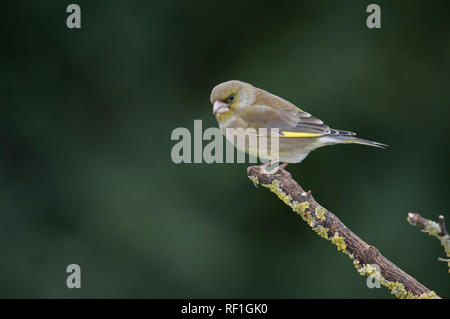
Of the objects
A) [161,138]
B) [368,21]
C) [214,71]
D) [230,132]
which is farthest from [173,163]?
[368,21]

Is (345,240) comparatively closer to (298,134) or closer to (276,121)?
(298,134)

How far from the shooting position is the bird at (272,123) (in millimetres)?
4304

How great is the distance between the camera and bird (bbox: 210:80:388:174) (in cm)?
430

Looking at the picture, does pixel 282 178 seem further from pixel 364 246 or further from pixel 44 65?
pixel 44 65

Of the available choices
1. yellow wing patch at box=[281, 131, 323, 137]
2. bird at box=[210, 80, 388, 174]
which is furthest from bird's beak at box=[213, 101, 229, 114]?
yellow wing patch at box=[281, 131, 323, 137]

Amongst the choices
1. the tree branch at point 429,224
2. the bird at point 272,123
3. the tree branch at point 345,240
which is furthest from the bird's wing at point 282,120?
the tree branch at point 429,224

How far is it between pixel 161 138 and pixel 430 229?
4.15 meters

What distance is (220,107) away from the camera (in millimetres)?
4426

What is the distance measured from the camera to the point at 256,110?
4.43 meters

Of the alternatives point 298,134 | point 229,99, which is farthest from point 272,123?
point 229,99

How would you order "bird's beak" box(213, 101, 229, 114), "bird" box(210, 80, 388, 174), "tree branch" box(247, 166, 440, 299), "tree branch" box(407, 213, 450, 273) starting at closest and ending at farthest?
"tree branch" box(407, 213, 450, 273), "tree branch" box(247, 166, 440, 299), "bird" box(210, 80, 388, 174), "bird's beak" box(213, 101, 229, 114)

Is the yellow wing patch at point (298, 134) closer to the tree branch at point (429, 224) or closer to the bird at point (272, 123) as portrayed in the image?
the bird at point (272, 123)

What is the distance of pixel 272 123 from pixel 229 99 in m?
0.36

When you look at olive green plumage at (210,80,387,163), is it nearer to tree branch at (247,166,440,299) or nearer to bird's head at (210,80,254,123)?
bird's head at (210,80,254,123)
